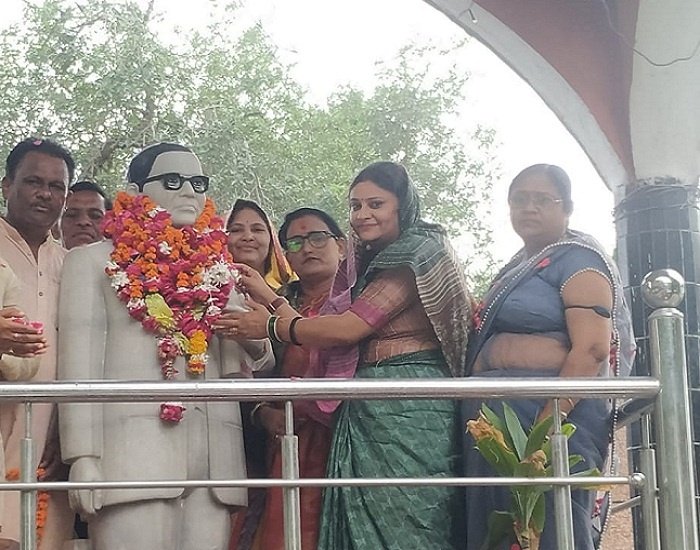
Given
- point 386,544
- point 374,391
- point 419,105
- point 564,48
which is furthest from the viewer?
point 419,105

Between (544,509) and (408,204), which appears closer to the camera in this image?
(544,509)

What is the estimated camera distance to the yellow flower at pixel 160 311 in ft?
8.36

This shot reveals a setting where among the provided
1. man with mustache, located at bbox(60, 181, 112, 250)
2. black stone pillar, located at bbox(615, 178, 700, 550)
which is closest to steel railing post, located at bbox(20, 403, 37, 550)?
man with mustache, located at bbox(60, 181, 112, 250)

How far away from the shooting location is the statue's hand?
2381 millimetres

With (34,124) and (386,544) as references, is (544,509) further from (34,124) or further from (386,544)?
(34,124)

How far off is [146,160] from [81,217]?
653mm

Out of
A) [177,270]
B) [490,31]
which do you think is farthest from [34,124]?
[177,270]

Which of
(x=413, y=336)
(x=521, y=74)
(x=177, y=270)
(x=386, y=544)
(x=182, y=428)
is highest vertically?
(x=521, y=74)

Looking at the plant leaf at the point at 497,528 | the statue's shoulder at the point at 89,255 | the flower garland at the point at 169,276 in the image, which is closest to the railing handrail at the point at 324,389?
the plant leaf at the point at 497,528

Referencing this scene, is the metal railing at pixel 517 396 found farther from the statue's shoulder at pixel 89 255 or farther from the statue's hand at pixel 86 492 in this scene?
the statue's shoulder at pixel 89 255

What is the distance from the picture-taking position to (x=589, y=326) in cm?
257

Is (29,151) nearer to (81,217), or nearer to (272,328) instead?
(81,217)

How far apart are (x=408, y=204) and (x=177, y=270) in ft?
2.18

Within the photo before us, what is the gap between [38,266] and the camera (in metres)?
2.79
